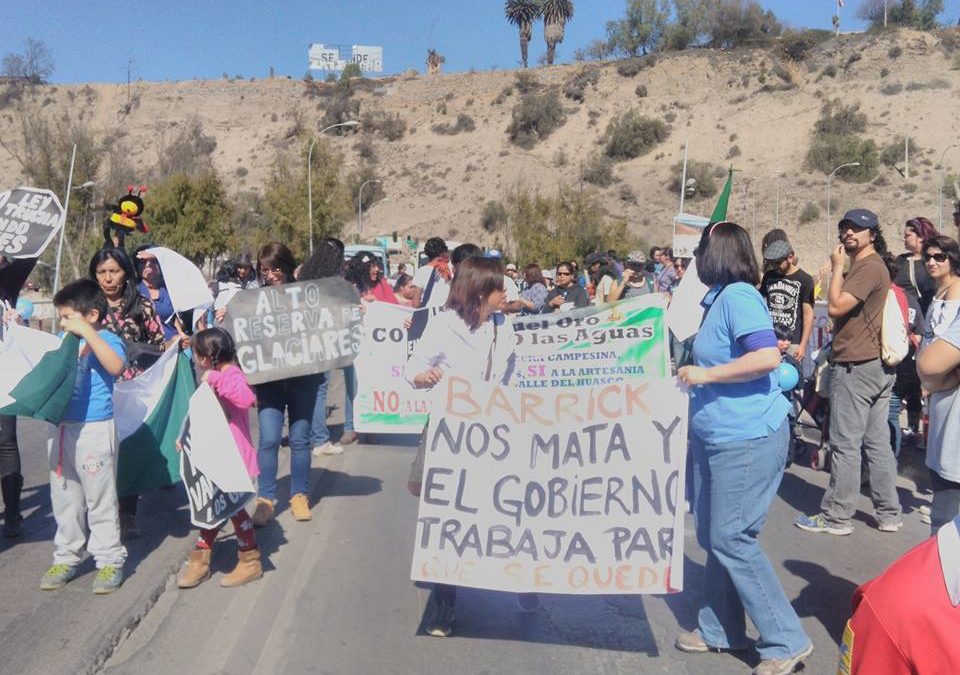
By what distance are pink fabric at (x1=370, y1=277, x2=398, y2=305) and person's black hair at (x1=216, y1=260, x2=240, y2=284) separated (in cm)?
176

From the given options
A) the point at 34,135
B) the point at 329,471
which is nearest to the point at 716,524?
the point at 329,471

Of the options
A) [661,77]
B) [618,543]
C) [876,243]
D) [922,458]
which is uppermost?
[661,77]

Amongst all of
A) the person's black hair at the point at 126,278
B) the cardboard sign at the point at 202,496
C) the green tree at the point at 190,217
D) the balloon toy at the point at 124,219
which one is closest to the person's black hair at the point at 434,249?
the balloon toy at the point at 124,219

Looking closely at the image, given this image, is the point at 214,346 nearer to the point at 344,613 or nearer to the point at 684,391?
the point at 344,613

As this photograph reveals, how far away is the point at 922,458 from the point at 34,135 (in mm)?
31141

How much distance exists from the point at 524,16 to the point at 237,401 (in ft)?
304

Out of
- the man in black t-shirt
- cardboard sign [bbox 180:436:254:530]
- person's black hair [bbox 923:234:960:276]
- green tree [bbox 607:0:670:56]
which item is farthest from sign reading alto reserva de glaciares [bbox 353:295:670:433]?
green tree [bbox 607:0:670:56]

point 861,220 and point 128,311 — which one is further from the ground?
point 861,220

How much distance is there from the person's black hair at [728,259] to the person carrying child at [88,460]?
3021 millimetres

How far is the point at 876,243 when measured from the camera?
668 cm

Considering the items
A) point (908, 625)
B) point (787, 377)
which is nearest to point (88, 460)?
point (787, 377)

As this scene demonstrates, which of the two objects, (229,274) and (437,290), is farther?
(229,274)

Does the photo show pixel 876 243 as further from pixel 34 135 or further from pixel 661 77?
pixel 661 77

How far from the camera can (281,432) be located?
21.7 ft
